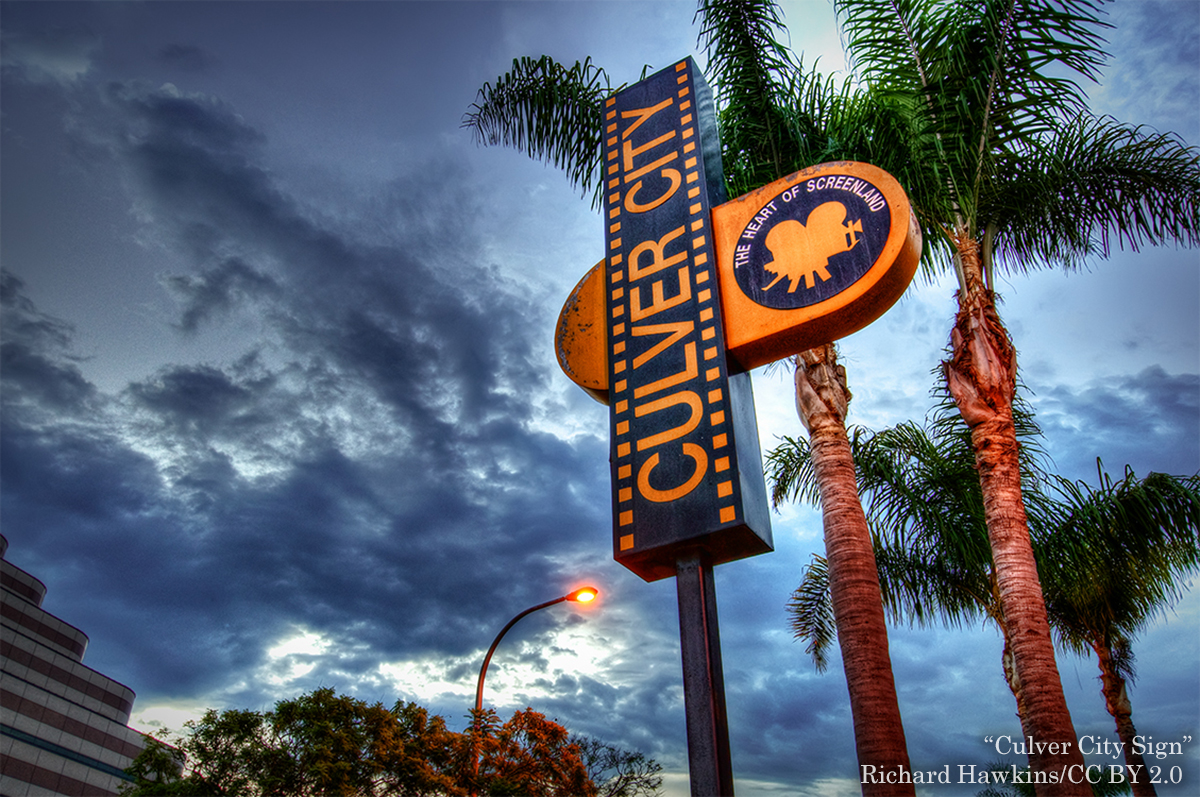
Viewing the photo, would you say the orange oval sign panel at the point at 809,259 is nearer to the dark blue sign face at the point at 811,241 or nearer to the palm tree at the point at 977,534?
the dark blue sign face at the point at 811,241

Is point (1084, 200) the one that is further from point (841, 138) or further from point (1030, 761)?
point (1030, 761)

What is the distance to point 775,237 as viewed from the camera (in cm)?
620

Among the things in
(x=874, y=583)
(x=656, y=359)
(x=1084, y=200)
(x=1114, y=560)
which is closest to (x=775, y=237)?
(x=656, y=359)

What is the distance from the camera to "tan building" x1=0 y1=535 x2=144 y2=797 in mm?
42344

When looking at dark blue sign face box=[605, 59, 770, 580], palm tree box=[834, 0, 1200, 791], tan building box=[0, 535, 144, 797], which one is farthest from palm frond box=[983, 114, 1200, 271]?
tan building box=[0, 535, 144, 797]

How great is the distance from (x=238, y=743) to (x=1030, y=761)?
1084 centimetres

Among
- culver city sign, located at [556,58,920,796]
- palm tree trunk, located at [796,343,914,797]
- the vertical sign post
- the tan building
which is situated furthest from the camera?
the tan building

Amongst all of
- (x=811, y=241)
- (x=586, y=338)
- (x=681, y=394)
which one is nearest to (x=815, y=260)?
(x=811, y=241)

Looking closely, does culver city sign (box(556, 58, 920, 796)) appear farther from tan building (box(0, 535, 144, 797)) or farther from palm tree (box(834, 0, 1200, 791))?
tan building (box(0, 535, 144, 797))

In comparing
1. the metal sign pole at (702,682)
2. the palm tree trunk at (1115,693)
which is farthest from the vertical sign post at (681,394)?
the palm tree trunk at (1115,693)

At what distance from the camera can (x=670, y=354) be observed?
609 cm

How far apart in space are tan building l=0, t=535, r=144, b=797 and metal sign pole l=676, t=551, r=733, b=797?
4742cm

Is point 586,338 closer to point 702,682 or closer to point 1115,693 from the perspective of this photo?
point 702,682

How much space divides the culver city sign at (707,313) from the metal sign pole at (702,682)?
23 centimetres
